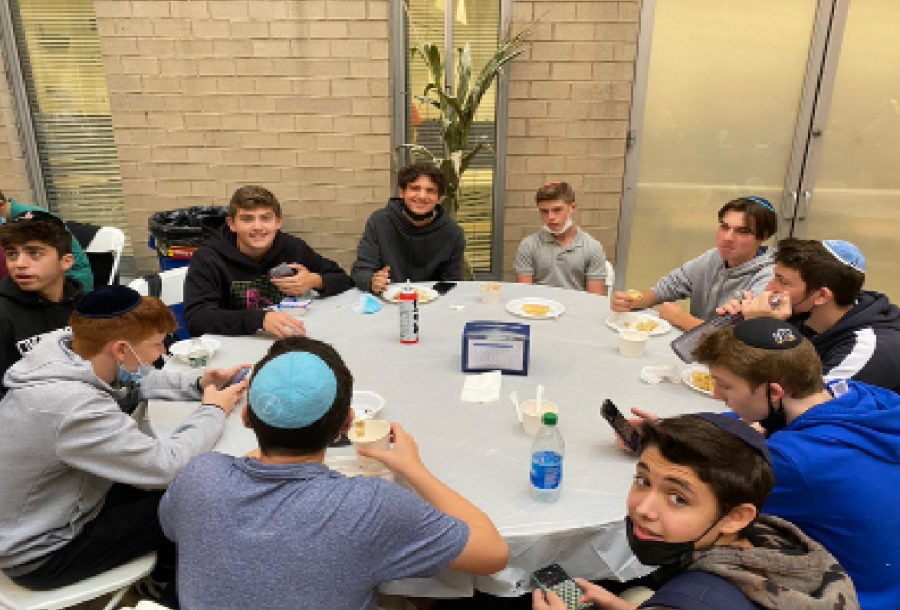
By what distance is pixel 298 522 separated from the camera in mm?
1157

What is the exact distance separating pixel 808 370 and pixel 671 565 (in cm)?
69

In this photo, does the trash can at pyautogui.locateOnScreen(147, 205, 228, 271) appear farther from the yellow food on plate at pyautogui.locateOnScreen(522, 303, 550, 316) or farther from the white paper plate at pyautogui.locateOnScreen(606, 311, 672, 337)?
the white paper plate at pyautogui.locateOnScreen(606, 311, 672, 337)

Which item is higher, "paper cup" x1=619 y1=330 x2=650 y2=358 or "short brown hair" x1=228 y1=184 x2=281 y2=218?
"short brown hair" x1=228 y1=184 x2=281 y2=218

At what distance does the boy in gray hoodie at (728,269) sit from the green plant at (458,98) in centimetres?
187

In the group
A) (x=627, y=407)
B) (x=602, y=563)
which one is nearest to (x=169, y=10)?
(x=627, y=407)

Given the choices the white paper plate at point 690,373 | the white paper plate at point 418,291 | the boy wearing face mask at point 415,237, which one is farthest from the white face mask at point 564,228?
the white paper plate at point 690,373

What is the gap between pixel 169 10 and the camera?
441cm

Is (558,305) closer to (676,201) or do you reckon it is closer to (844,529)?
(844,529)

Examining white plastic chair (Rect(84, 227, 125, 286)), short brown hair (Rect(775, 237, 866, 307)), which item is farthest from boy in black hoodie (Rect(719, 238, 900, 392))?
white plastic chair (Rect(84, 227, 125, 286))

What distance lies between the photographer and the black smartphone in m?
3.32

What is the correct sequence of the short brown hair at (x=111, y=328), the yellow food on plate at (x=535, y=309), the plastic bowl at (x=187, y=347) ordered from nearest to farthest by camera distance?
1. the short brown hair at (x=111, y=328)
2. the plastic bowl at (x=187, y=347)
3. the yellow food on plate at (x=535, y=309)

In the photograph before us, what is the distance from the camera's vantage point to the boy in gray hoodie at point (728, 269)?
283 centimetres

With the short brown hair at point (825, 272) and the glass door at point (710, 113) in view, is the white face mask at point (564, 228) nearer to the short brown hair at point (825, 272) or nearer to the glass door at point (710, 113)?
the glass door at point (710, 113)

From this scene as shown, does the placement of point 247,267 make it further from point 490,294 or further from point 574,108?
point 574,108
